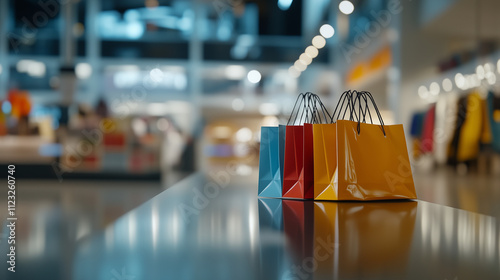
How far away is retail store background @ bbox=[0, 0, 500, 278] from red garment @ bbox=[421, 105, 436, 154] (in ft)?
0.07

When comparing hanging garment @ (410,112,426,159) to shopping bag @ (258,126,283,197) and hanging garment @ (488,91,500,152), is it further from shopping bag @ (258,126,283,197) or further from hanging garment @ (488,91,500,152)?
shopping bag @ (258,126,283,197)

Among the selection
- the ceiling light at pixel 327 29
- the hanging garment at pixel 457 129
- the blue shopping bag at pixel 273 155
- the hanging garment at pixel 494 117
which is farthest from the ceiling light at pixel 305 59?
the blue shopping bag at pixel 273 155

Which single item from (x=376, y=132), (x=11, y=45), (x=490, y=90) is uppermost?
(x=11, y=45)

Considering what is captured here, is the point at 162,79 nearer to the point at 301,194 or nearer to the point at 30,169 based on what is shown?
the point at 30,169

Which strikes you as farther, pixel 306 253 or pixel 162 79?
pixel 162 79

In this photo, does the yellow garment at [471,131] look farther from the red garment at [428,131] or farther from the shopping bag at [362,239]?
the shopping bag at [362,239]

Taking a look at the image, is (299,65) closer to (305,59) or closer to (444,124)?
(305,59)

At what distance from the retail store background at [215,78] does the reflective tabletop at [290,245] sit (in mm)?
3862

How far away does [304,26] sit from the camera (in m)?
12.6

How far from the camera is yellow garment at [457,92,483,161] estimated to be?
5695 mm

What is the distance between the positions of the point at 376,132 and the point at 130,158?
4031mm

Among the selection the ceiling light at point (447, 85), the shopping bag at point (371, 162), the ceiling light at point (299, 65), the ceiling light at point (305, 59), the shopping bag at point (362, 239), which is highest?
the ceiling light at point (305, 59)

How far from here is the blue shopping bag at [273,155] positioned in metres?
1.80

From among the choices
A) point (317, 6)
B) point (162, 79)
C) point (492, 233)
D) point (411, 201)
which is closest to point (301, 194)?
point (411, 201)
